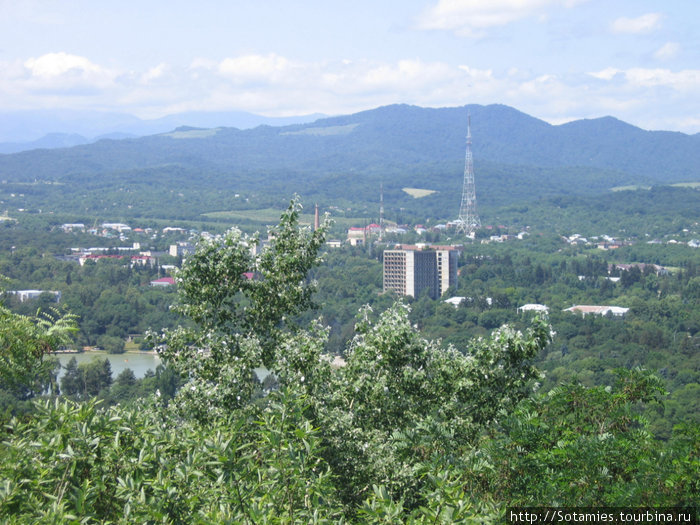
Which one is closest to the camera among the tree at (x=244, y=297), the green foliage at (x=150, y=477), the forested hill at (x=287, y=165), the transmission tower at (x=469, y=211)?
the green foliage at (x=150, y=477)

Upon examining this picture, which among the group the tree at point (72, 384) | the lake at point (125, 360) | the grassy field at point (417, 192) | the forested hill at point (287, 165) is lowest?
the lake at point (125, 360)

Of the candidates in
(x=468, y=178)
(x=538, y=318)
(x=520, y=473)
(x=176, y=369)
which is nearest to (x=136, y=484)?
(x=520, y=473)

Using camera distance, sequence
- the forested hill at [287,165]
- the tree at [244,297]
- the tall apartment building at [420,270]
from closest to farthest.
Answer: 1. the tree at [244,297]
2. the tall apartment building at [420,270]
3. the forested hill at [287,165]

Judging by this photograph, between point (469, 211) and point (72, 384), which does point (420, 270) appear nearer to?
point (72, 384)

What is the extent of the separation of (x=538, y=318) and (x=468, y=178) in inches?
3481

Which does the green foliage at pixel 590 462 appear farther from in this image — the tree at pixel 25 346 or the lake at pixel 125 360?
the lake at pixel 125 360

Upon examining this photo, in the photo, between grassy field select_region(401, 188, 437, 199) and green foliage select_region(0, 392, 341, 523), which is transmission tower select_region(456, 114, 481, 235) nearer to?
grassy field select_region(401, 188, 437, 199)

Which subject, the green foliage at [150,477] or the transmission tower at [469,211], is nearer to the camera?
the green foliage at [150,477]

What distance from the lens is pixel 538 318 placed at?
571cm

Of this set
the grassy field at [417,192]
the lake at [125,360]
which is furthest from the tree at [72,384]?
the grassy field at [417,192]

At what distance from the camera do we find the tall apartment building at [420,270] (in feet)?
169

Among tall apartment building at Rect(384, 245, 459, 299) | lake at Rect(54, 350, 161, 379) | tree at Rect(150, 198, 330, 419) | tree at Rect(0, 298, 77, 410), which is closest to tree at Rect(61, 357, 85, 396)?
lake at Rect(54, 350, 161, 379)

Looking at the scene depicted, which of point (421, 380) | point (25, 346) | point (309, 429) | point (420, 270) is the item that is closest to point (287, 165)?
point (420, 270)

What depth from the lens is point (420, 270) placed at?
52.1 m
